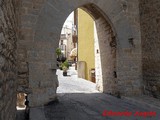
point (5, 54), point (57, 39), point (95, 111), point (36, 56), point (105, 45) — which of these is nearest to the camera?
point (5, 54)

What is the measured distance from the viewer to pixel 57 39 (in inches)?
231

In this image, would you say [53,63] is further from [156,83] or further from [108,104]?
[156,83]

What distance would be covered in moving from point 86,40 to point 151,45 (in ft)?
23.7

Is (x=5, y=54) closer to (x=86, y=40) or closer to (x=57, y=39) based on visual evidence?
(x=57, y=39)

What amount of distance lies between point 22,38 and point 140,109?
336 centimetres

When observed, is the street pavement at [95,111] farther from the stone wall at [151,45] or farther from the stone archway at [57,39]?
the stone wall at [151,45]

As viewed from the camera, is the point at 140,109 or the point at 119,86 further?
the point at 119,86

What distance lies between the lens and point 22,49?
5.34 meters

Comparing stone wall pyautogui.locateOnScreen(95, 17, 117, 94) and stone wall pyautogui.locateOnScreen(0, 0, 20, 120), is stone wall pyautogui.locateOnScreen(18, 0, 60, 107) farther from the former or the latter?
stone wall pyautogui.locateOnScreen(0, 0, 20, 120)

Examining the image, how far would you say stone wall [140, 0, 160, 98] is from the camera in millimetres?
6469

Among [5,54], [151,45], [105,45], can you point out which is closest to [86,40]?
[105,45]

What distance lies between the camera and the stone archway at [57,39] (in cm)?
548


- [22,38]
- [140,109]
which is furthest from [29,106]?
[140,109]

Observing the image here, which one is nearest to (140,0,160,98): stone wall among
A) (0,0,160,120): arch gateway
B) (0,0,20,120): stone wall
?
(0,0,160,120): arch gateway
